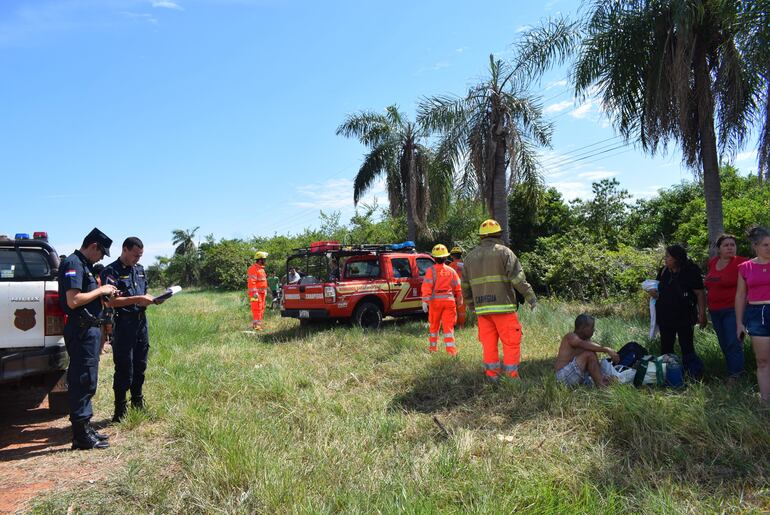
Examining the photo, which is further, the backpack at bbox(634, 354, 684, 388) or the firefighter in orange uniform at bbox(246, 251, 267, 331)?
the firefighter in orange uniform at bbox(246, 251, 267, 331)

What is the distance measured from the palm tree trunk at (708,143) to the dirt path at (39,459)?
31.0 feet

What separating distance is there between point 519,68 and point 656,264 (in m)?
5.90

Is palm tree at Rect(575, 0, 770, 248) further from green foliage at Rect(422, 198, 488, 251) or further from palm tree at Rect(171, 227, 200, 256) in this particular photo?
palm tree at Rect(171, 227, 200, 256)

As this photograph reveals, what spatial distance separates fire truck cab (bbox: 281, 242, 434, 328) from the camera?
382 inches

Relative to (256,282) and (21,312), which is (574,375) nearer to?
(21,312)

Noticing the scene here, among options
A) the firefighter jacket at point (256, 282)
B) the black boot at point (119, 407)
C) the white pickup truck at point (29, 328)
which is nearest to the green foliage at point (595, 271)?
the firefighter jacket at point (256, 282)

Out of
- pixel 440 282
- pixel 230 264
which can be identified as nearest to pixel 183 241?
pixel 230 264

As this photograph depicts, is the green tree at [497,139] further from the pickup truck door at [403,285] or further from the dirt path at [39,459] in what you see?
the dirt path at [39,459]

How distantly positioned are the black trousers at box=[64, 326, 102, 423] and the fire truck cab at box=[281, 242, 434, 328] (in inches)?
215

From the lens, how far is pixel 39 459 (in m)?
4.21

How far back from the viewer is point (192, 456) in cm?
384

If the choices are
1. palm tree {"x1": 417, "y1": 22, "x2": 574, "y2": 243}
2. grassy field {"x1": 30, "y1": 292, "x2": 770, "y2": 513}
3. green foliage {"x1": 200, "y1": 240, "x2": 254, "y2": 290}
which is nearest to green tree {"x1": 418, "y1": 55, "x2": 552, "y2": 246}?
palm tree {"x1": 417, "y1": 22, "x2": 574, "y2": 243}

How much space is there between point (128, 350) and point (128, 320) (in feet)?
0.94

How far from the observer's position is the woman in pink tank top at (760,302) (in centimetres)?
433
